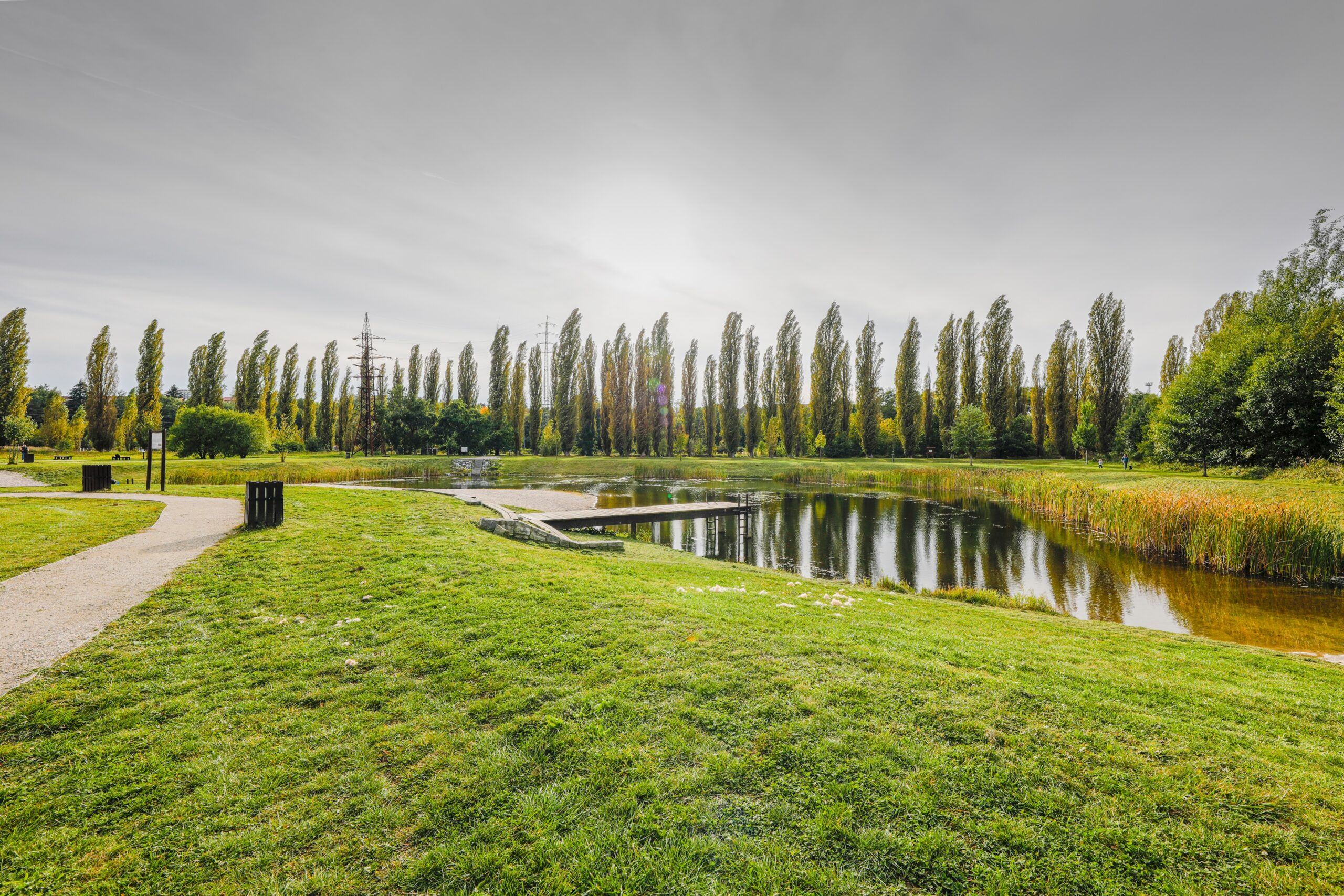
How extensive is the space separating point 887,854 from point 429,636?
4792mm

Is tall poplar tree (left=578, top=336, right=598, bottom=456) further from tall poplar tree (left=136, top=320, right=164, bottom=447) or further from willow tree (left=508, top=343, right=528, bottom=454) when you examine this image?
tall poplar tree (left=136, top=320, right=164, bottom=447)

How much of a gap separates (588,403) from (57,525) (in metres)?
54.4

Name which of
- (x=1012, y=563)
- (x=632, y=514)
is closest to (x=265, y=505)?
(x=632, y=514)

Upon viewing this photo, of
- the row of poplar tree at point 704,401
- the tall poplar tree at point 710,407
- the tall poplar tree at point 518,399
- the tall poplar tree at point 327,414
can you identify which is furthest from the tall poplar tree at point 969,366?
the tall poplar tree at point 327,414

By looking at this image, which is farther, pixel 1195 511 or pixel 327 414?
pixel 327 414

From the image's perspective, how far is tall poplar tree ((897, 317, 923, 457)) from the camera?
54.7m

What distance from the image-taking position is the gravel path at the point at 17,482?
17.1 meters

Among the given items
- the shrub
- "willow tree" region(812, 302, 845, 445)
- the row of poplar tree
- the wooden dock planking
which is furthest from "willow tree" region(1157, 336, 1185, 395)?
the shrub

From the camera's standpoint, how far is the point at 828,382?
5709 centimetres

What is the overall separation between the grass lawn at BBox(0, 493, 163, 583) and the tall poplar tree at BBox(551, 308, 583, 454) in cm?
4808

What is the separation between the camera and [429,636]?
565 centimetres

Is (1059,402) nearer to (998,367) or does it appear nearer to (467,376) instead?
(998,367)

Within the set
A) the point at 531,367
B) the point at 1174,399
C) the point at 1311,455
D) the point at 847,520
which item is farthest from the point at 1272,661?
the point at 531,367

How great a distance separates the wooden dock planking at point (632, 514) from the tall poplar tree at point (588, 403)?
129 ft
